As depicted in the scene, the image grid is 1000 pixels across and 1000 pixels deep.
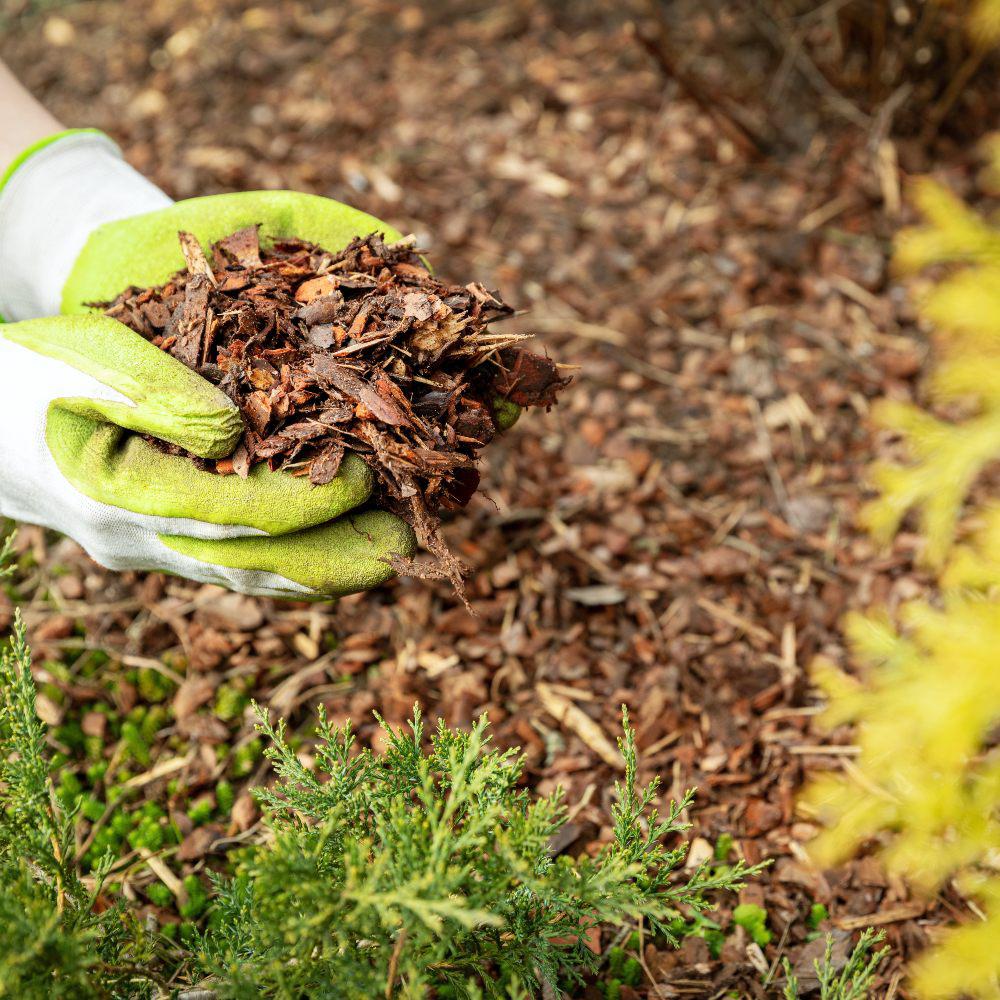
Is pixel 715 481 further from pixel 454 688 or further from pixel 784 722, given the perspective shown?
pixel 454 688

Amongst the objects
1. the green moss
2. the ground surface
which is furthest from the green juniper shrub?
the ground surface

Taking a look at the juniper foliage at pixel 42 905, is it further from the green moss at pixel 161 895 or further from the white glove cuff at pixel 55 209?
the white glove cuff at pixel 55 209

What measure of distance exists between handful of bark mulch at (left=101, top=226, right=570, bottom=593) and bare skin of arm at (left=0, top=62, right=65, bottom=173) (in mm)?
728

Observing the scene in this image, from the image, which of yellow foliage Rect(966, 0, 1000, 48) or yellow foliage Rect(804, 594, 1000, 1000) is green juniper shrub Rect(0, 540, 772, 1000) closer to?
yellow foliage Rect(804, 594, 1000, 1000)

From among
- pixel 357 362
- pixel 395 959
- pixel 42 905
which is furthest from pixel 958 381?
pixel 42 905

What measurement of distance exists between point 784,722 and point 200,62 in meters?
4.31

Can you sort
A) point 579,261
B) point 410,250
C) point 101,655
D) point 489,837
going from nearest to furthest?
point 489,837 → point 410,250 → point 101,655 → point 579,261

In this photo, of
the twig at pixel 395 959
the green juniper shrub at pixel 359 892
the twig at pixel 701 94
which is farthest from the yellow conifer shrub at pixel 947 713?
the twig at pixel 701 94

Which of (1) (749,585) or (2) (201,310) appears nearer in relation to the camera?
(2) (201,310)

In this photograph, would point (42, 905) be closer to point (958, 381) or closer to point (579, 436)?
point (958, 381)

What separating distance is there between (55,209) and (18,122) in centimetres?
35

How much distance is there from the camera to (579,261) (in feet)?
12.4

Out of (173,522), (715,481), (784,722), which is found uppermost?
(173,522)

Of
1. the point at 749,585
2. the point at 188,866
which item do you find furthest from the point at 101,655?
the point at 749,585
